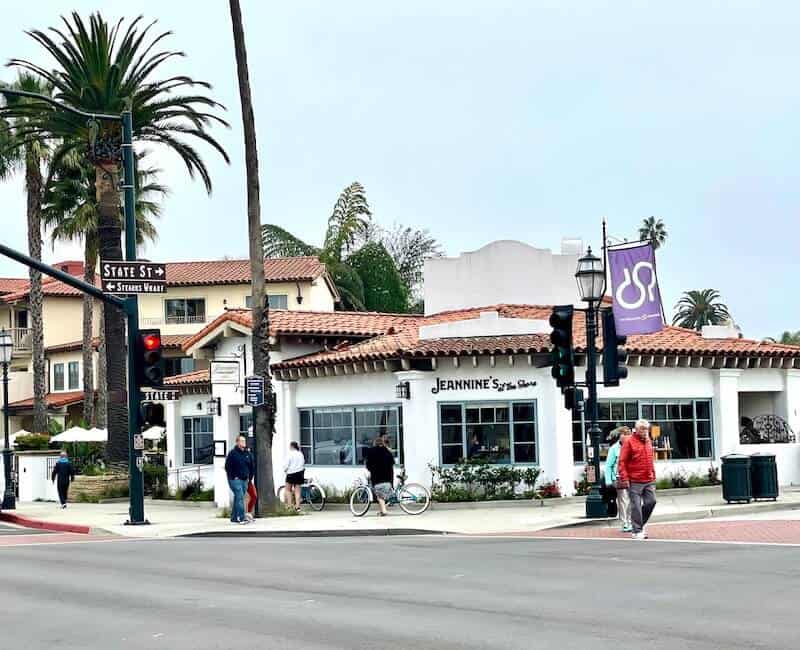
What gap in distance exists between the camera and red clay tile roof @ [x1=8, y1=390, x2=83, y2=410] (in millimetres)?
68000

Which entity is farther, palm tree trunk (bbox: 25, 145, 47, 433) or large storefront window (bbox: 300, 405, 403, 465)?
palm tree trunk (bbox: 25, 145, 47, 433)

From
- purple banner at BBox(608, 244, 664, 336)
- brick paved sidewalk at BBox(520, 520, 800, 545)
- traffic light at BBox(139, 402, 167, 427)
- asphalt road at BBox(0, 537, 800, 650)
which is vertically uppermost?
purple banner at BBox(608, 244, 664, 336)

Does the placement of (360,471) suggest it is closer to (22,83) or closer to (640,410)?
(640,410)

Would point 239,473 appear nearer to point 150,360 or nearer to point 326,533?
point 150,360

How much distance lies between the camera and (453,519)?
2631cm

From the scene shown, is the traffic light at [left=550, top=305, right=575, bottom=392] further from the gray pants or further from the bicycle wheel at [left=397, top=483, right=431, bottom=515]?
the bicycle wheel at [left=397, top=483, right=431, bottom=515]

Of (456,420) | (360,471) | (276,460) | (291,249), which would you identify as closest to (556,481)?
(456,420)

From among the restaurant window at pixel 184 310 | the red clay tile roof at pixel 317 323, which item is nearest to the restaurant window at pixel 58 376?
the restaurant window at pixel 184 310

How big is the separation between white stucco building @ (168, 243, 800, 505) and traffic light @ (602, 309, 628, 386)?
137 inches

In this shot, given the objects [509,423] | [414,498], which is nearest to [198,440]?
[414,498]

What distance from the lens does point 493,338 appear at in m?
30.4

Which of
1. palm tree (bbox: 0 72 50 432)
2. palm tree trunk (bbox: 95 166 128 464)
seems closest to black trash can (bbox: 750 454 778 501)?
palm tree trunk (bbox: 95 166 128 464)

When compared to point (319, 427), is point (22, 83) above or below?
above

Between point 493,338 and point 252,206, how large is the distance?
20.8ft
